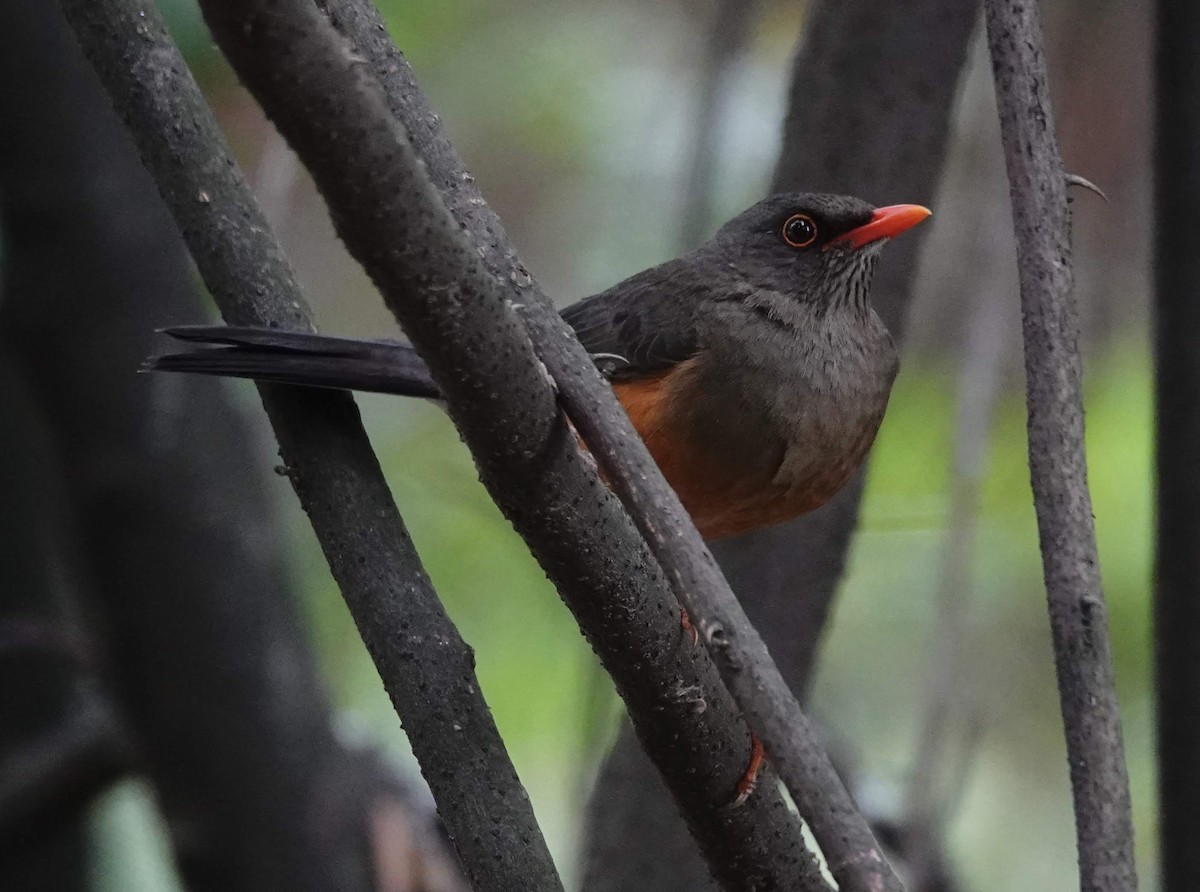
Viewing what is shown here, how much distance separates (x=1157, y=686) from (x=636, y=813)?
1.37m

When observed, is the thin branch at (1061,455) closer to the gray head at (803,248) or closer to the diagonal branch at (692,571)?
the diagonal branch at (692,571)

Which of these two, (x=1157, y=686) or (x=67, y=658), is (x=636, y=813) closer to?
(x=1157, y=686)

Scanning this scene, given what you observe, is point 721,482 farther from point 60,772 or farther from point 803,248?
point 60,772

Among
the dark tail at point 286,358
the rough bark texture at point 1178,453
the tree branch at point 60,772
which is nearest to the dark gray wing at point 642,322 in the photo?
the dark tail at point 286,358

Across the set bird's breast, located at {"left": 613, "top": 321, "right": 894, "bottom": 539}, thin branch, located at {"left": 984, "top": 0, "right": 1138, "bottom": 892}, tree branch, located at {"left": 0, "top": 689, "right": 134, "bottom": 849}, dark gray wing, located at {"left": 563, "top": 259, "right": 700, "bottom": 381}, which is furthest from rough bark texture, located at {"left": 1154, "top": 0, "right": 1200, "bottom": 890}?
tree branch, located at {"left": 0, "top": 689, "right": 134, "bottom": 849}

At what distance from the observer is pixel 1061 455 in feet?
8.06

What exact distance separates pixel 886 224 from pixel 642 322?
70 cm

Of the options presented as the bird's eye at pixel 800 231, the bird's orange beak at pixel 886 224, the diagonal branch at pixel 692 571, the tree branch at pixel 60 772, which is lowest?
the diagonal branch at pixel 692 571

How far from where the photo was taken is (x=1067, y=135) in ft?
17.6

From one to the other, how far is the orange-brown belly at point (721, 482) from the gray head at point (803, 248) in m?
0.61

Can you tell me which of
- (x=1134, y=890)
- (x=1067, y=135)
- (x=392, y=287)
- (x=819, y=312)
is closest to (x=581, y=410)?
(x=392, y=287)

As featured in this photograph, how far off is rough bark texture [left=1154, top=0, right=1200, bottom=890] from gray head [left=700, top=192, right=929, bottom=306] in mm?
823

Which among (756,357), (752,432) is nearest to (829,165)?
(756,357)

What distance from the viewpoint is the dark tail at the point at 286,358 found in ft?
8.99
